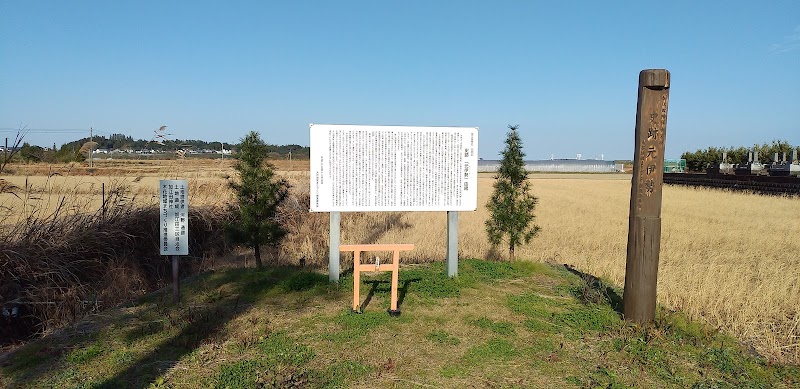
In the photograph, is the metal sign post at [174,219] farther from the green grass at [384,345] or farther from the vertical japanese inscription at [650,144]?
the vertical japanese inscription at [650,144]

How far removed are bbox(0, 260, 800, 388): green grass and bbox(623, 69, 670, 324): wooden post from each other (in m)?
0.36

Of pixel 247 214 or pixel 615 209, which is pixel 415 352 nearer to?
pixel 247 214

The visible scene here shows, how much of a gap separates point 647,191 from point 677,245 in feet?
21.6

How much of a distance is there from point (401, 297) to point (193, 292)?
2.72 meters

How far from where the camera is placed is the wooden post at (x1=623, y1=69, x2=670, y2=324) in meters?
5.07

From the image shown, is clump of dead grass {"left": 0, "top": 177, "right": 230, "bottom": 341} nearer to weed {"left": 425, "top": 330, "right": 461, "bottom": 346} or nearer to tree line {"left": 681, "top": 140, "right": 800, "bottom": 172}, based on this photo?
weed {"left": 425, "top": 330, "right": 461, "bottom": 346}

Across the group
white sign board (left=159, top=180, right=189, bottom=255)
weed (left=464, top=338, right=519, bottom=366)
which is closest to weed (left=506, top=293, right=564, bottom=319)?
weed (left=464, top=338, right=519, bottom=366)

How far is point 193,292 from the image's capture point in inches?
259

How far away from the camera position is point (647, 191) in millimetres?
5141

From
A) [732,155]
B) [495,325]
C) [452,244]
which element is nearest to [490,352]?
[495,325]

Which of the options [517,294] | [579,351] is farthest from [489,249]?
[579,351]

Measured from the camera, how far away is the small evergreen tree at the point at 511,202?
29.5 ft

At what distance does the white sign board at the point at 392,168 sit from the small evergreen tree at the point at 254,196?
64.6 inches

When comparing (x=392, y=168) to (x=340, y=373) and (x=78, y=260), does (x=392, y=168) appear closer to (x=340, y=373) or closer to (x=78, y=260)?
(x=340, y=373)
